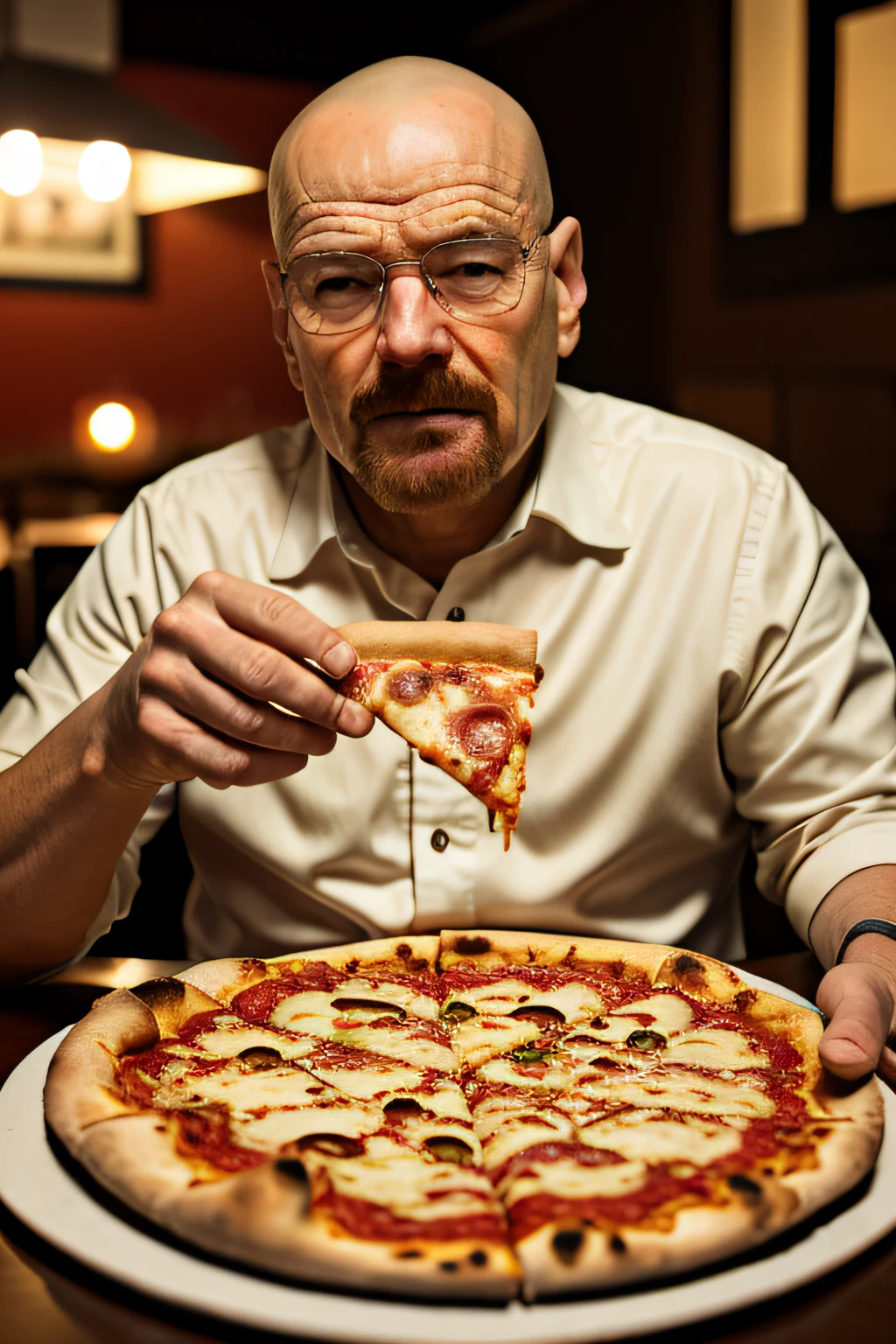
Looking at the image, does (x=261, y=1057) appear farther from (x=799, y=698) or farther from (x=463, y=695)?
(x=799, y=698)

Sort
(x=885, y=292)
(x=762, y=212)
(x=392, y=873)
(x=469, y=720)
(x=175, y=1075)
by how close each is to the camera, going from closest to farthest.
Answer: (x=175, y=1075) → (x=469, y=720) → (x=392, y=873) → (x=885, y=292) → (x=762, y=212)

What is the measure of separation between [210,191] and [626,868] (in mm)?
2872

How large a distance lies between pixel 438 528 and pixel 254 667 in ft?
2.30

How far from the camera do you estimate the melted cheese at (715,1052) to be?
1486 millimetres

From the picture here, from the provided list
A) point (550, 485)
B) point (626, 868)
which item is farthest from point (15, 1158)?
point (550, 485)

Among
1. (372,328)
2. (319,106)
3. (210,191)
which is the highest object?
→ (210,191)

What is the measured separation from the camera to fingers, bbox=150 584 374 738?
143cm

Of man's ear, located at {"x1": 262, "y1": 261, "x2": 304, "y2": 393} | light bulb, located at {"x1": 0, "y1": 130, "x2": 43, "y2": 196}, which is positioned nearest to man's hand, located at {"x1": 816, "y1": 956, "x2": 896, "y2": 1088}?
man's ear, located at {"x1": 262, "y1": 261, "x2": 304, "y2": 393}

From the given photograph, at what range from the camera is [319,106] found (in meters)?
1.96

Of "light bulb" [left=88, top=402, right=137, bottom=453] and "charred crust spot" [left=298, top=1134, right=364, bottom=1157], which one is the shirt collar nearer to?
"charred crust spot" [left=298, top=1134, right=364, bottom=1157]

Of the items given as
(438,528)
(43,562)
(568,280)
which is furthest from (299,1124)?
(43,562)

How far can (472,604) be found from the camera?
2.10 metres

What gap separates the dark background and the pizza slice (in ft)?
11.9

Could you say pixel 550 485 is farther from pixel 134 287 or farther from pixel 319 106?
pixel 134 287
